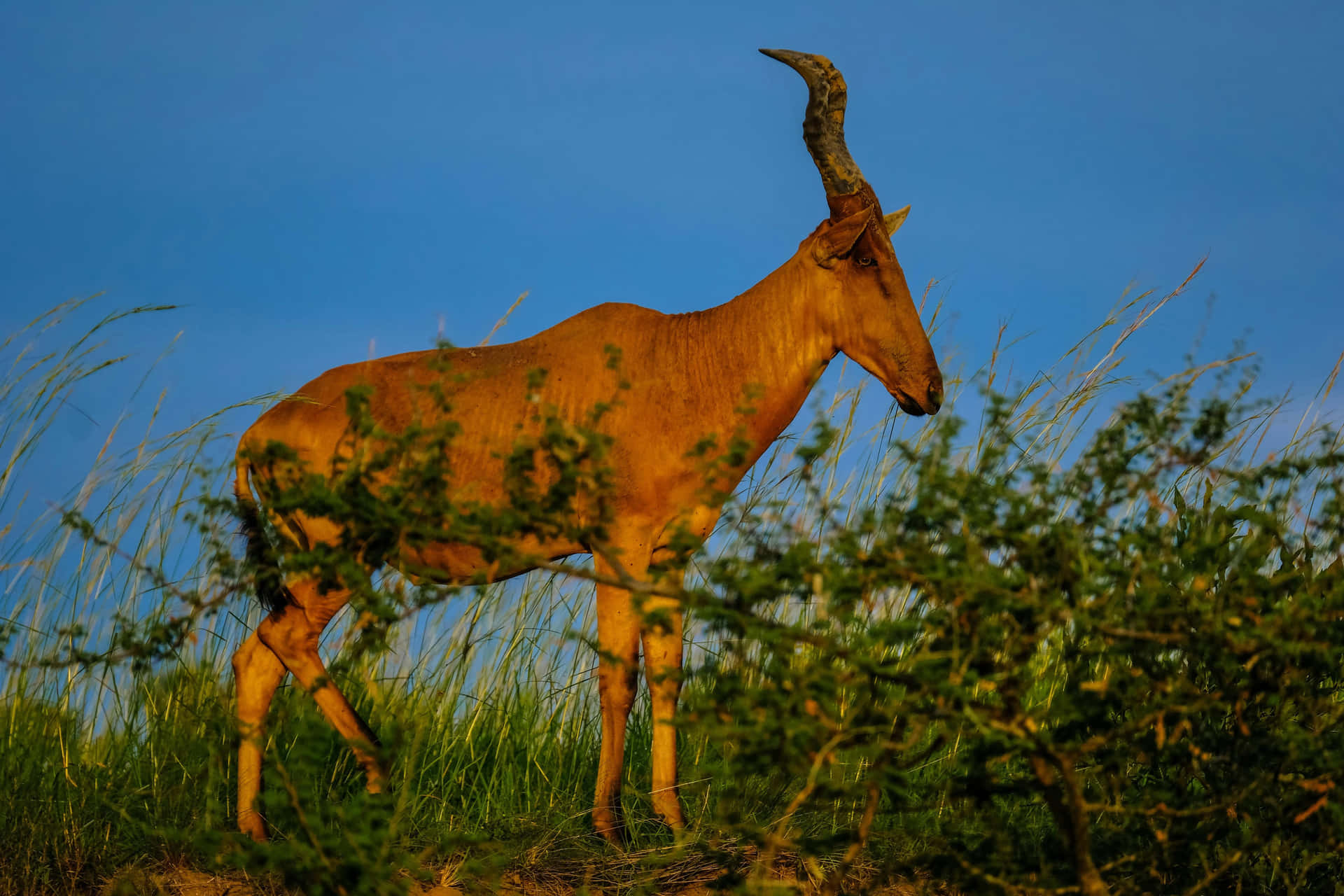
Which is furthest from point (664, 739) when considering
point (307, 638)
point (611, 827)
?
point (307, 638)

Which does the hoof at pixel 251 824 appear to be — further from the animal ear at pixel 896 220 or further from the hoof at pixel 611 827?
the animal ear at pixel 896 220

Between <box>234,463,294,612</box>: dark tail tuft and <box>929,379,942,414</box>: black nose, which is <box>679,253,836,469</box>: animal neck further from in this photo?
<box>234,463,294,612</box>: dark tail tuft

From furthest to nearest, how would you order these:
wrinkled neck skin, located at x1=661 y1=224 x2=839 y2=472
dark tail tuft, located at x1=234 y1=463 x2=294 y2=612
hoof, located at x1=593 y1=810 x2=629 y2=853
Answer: wrinkled neck skin, located at x1=661 y1=224 x2=839 y2=472 < dark tail tuft, located at x1=234 y1=463 x2=294 y2=612 < hoof, located at x1=593 y1=810 x2=629 y2=853

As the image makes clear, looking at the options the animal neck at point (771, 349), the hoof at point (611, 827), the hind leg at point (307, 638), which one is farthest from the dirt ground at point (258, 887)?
the animal neck at point (771, 349)

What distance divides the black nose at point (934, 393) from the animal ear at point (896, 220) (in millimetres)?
1072

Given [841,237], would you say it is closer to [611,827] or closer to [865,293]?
[865,293]

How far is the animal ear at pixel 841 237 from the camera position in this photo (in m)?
6.38

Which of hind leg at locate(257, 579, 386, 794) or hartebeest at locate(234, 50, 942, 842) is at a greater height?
hartebeest at locate(234, 50, 942, 842)

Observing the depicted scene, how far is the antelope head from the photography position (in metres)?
6.39

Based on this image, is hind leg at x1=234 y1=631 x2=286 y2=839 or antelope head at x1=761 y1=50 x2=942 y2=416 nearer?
hind leg at x1=234 y1=631 x2=286 y2=839

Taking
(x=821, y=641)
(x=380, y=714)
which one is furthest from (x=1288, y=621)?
(x=380, y=714)

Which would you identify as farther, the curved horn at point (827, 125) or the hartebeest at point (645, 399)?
the curved horn at point (827, 125)

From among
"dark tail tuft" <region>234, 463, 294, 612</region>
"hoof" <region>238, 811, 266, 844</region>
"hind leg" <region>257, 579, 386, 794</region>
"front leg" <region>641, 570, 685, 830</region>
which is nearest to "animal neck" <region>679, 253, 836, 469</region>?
"front leg" <region>641, 570, 685, 830</region>

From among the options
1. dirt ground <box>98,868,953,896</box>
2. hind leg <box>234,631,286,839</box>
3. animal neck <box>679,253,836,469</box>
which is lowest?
dirt ground <box>98,868,953,896</box>
